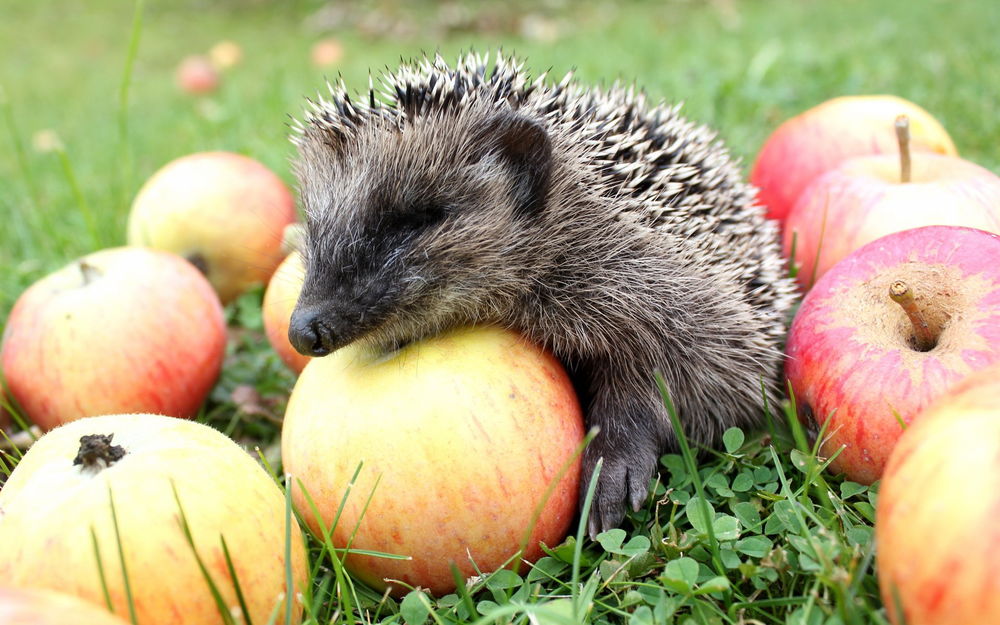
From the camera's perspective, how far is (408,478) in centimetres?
234

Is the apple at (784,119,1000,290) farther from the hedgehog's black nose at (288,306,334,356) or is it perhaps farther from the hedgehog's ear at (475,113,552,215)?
the hedgehog's black nose at (288,306,334,356)

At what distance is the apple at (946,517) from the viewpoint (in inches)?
59.5

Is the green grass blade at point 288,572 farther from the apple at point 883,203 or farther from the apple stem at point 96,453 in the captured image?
the apple at point 883,203

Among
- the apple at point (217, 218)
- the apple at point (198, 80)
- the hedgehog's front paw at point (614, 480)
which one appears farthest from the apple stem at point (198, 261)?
the apple at point (198, 80)

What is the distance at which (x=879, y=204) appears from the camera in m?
3.25

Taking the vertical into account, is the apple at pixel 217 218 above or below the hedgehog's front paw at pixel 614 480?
above

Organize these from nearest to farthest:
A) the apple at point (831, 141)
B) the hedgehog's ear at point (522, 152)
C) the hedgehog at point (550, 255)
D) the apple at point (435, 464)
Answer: the apple at point (435, 464) → the hedgehog at point (550, 255) → the hedgehog's ear at point (522, 152) → the apple at point (831, 141)

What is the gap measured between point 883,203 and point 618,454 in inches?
61.2

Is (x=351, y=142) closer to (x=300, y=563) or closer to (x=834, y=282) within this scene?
(x=300, y=563)

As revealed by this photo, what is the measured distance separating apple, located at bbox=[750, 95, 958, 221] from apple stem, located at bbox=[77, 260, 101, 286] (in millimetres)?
3165

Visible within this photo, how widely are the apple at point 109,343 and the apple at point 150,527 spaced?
94cm

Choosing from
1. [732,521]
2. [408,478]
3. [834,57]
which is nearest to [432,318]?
[408,478]

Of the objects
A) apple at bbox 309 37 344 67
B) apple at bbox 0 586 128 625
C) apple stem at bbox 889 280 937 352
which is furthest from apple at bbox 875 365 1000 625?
apple at bbox 309 37 344 67

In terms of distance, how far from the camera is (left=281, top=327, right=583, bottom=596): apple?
7.68 ft
